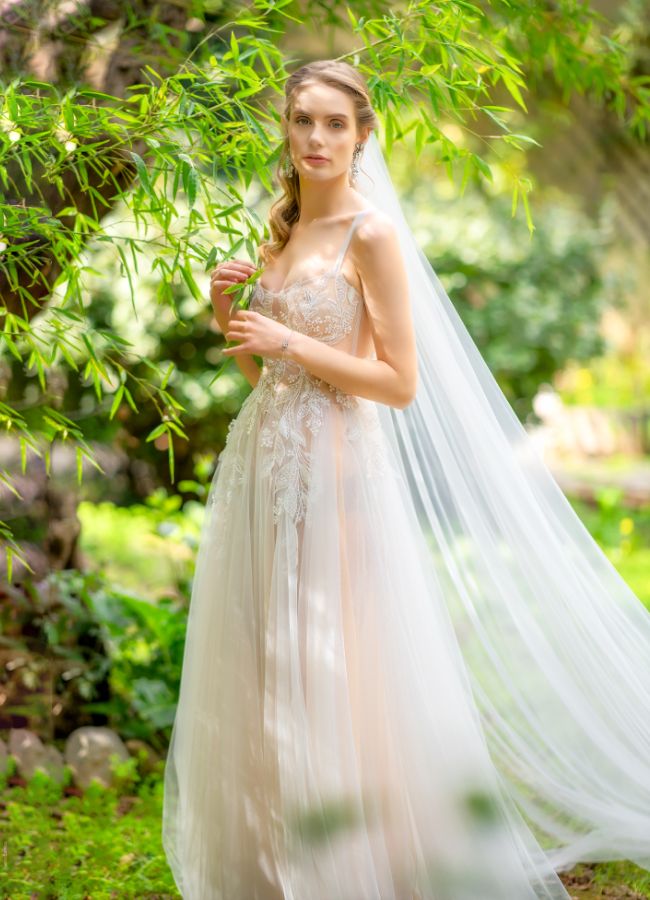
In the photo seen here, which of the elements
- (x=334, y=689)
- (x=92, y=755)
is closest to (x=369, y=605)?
(x=334, y=689)

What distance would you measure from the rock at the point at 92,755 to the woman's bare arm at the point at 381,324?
5.41 ft

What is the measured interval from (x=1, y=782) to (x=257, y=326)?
179 centimetres

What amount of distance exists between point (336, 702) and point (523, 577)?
57cm

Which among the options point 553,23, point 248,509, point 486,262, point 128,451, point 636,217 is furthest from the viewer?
point 636,217

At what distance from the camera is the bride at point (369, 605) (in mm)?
2096

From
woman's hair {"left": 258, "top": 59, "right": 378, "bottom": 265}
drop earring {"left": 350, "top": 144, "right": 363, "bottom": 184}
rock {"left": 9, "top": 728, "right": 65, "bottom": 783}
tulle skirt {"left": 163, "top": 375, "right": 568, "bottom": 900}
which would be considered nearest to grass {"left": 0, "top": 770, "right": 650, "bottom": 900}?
rock {"left": 9, "top": 728, "right": 65, "bottom": 783}

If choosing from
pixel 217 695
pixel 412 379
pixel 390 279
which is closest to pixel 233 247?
pixel 390 279

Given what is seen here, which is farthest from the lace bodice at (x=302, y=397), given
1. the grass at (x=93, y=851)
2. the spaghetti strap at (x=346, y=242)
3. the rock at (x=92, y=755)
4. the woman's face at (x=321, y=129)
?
the rock at (x=92, y=755)

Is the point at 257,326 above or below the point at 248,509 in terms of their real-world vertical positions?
above

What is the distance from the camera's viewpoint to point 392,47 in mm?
2143

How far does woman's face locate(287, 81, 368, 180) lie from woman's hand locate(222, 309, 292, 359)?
0.32m

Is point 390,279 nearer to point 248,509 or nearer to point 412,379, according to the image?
point 412,379

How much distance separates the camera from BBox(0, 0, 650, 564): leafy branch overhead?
2.01m

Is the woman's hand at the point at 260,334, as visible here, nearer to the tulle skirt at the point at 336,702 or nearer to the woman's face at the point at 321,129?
A: the tulle skirt at the point at 336,702
